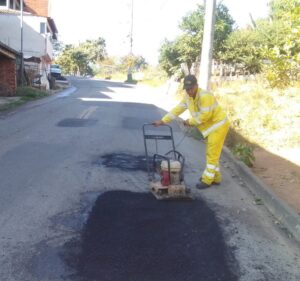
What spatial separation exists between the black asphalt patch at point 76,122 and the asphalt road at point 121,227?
13.9ft

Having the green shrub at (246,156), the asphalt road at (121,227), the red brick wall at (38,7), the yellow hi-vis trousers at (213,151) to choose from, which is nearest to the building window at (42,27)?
the red brick wall at (38,7)

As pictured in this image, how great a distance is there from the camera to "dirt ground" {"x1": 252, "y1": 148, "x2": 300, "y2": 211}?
22.1ft

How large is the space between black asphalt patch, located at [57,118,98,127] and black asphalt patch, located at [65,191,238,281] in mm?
7504

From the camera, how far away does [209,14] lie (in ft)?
42.6

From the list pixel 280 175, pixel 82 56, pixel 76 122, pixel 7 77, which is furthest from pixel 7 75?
pixel 82 56

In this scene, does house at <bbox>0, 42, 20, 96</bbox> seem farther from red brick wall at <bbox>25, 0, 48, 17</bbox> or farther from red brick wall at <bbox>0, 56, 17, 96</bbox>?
red brick wall at <bbox>25, 0, 48, 17</bbox>

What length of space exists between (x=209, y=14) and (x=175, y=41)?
56.6ft

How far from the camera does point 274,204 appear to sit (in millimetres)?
6176

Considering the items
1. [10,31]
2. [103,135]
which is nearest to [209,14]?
[103,135]

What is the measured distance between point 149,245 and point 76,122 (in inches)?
386

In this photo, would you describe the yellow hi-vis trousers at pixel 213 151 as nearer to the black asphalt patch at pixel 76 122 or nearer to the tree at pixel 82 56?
the black asphalt patch at pixel 76 122

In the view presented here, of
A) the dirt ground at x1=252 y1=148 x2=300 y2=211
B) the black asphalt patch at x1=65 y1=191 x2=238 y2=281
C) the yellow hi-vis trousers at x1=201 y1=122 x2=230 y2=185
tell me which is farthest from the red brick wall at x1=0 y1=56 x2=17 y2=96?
the black asphalt patch at x1=65 y1=191 x2=238 y2=281

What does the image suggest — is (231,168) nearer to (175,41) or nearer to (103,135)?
(103,135)

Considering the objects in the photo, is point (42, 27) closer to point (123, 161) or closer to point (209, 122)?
point (123, 161)
